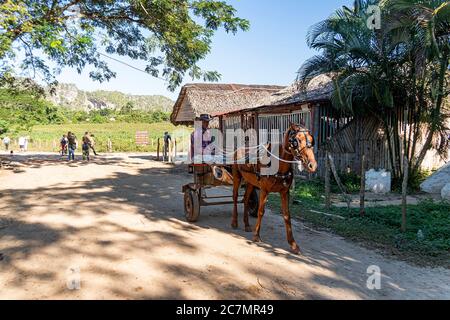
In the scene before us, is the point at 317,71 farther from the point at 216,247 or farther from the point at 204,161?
the point at 216,247

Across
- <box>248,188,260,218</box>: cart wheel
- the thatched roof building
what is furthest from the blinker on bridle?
the thatched roof building

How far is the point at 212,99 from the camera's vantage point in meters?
22.6

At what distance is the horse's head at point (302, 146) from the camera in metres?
5.02

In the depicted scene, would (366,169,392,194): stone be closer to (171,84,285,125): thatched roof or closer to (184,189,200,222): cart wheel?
(184,189,200,222): cart wheel

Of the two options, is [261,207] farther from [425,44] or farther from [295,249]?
[425,44]

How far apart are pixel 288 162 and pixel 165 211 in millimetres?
3983

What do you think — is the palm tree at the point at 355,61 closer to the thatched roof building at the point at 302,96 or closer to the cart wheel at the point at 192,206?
the thatched roof building at the point at 302,96

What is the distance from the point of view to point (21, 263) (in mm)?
4922

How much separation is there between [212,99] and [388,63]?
42.2 ft

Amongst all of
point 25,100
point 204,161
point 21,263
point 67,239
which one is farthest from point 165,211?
point 25,100

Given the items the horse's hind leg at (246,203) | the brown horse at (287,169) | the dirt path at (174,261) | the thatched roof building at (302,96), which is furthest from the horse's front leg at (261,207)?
the thatched roof building at (302,96)

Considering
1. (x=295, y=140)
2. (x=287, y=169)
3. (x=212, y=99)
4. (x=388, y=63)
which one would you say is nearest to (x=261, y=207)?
(x=287, y=169)

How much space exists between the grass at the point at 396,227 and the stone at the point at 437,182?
7.25 feet

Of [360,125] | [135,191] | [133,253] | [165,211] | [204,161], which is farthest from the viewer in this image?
[360,125]
